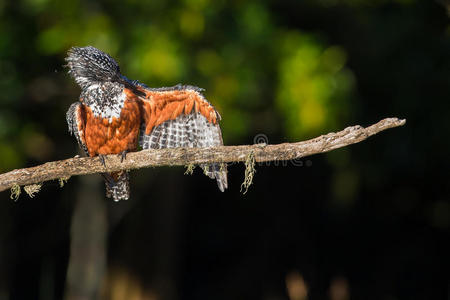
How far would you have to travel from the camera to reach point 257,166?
34.7 ft

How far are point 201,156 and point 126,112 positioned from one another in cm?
144

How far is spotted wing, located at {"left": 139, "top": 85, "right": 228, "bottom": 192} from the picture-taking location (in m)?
5.36

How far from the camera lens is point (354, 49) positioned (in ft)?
29.8

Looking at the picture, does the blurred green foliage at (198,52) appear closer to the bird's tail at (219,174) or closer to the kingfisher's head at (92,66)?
the kingfisher's head at (92,66)

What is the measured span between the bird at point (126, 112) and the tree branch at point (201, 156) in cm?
84

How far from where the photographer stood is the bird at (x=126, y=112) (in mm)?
5379

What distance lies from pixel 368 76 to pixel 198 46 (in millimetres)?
2939

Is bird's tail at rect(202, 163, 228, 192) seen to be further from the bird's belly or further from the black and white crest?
the black and white crest

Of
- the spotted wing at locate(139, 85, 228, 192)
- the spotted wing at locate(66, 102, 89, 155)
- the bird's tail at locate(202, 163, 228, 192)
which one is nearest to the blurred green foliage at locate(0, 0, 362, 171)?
the spotted wing at locate(139, 85, 228, 192)

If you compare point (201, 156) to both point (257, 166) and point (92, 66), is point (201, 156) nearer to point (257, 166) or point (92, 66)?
point (92, 66)

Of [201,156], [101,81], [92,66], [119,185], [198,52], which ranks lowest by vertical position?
[201,156]

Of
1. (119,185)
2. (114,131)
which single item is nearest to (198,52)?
(119,185)

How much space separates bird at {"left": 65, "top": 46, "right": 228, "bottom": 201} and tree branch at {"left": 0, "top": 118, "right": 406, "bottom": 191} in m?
0.84

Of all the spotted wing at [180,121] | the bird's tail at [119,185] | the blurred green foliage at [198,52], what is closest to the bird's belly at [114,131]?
the spotted wing at [180,121]
